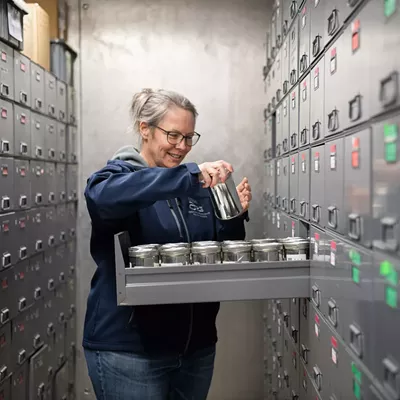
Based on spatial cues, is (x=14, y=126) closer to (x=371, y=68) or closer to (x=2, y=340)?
(x=2, y=340)

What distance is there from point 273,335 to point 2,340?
5.48 ft

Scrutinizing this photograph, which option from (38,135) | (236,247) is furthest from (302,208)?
(38,135)

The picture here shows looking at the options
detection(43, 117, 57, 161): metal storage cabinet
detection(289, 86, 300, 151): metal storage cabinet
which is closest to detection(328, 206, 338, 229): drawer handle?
detection(289, 86, 300, 151): metal storage cabinet

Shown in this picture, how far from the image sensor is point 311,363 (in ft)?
6.98

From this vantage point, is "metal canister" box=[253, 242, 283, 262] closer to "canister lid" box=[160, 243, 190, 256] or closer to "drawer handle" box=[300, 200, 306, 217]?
"canister lid" box=[160, 243, 190, 256]

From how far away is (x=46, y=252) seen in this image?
372 centimetres

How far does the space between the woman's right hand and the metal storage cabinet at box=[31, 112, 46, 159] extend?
2.10 meters

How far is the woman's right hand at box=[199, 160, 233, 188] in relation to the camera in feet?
5.56

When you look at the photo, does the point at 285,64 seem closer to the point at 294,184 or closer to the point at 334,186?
the point at 294,184

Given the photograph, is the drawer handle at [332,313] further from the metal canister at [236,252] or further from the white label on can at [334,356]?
the metal canister at [236,252]

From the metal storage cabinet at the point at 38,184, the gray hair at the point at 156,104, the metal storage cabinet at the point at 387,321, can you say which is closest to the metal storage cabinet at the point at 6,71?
the metal storage cabinet at the point at 38,184

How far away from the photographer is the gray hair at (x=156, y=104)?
6.88ft

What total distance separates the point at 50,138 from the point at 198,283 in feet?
7.81

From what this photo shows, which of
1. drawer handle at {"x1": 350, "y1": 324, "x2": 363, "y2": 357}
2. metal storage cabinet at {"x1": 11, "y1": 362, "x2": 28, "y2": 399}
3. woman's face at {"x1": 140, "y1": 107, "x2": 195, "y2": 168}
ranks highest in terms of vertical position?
woman's face at {"x1": 140, "y1": 107, "x2": 195, "y2": 168}
